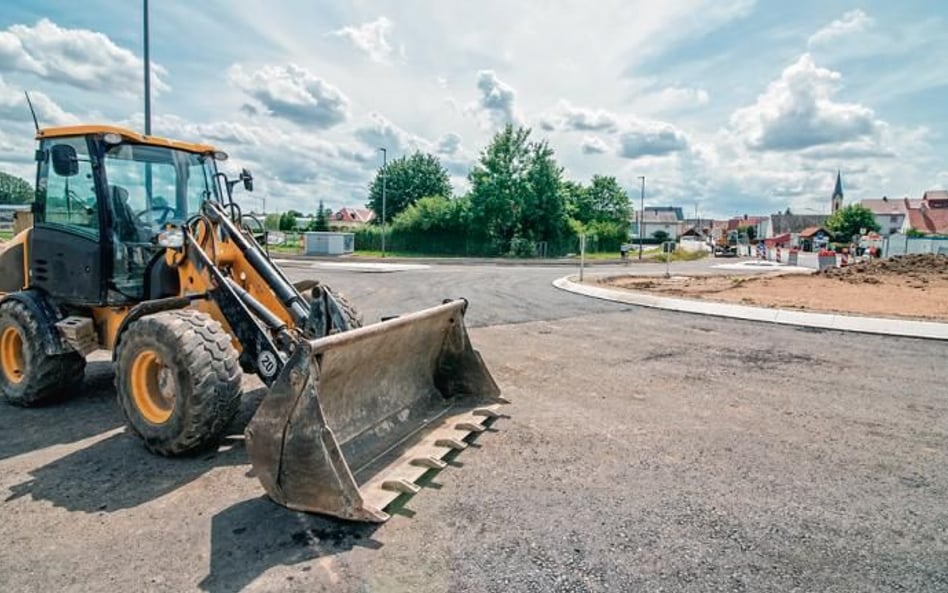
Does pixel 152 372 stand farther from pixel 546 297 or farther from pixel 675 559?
pixel 546 297

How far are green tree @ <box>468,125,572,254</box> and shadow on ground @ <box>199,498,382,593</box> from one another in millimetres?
42385

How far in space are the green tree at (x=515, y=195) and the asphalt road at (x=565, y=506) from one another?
3977 cm

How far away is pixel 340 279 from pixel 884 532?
18.1 meters

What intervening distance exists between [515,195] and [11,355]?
41.5 meters

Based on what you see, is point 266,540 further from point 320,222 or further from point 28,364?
point 320,222

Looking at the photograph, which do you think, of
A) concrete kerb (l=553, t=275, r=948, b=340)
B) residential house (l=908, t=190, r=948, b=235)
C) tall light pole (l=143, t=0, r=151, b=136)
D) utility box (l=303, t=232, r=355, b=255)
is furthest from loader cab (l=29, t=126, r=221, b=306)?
residential house (l=908, t=190, r=948, b=235)

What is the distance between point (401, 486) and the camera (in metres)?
3.47

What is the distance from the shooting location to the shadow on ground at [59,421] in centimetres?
456

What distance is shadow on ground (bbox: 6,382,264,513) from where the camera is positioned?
11.8 ft

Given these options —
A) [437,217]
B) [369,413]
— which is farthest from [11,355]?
[437,217]

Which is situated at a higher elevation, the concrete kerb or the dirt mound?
the dirt mound

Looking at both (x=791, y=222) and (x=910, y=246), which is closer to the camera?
(x=910, y=246)

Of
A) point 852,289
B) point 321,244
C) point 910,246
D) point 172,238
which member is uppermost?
point 910,246

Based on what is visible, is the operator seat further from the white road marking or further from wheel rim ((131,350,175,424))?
the white road marking
